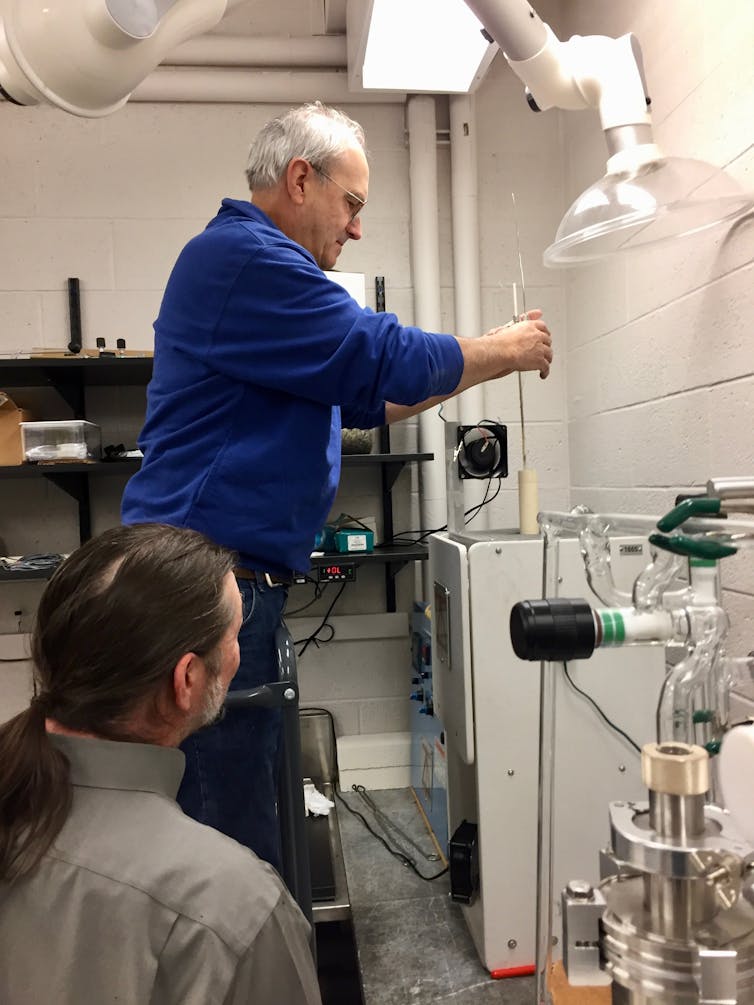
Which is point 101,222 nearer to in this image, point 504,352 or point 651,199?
point 504,352

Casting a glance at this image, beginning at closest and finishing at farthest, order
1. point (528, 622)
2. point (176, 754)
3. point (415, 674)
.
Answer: point (528, 622)
point (176, 754)
point (415, 674)

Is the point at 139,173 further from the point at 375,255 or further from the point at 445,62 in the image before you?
the point at 445,62

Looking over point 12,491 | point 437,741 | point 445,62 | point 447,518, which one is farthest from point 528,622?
point 12,491

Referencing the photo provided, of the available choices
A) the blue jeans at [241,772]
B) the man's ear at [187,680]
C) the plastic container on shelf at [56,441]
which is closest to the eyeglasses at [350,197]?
the blue jeans at [241,772]

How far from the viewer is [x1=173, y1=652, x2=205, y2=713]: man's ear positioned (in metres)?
0.83

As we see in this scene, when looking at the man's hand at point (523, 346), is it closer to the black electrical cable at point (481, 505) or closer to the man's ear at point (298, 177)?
the man's ear at point (298, 177)

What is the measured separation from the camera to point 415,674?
8.20ft

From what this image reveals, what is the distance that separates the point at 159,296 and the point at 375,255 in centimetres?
75

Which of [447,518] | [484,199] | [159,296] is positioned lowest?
[447,518]

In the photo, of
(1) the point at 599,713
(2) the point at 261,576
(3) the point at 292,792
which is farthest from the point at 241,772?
(1) the point at 599,713

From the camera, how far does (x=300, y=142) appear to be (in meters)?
1.43

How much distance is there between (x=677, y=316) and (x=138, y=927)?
1.67 meters

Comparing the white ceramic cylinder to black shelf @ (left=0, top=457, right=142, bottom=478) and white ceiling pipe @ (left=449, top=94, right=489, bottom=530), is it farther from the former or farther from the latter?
black shelf @ (left=0, top=457, right=142, bottom=478)

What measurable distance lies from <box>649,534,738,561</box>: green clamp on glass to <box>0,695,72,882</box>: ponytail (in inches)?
24.0
